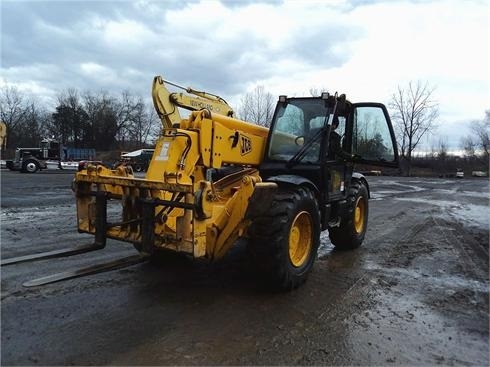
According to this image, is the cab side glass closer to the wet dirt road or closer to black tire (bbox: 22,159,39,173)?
the wet dirt road

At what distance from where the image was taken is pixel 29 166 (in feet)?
108

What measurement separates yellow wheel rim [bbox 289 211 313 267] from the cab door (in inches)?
88.2

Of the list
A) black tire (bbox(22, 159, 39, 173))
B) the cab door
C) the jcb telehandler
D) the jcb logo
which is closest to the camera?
the jcb telehandler

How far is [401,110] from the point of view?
62.0 meters

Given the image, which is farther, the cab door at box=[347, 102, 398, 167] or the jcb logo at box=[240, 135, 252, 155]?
the cab door at box=[347, 102, 398, 167]

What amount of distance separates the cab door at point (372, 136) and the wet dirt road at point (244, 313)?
1625 millimetres

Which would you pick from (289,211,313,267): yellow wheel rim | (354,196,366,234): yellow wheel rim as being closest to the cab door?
(354,196,366,234): yellow wheel rim

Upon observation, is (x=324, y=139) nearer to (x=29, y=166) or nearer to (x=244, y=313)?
(x=244, y=313)

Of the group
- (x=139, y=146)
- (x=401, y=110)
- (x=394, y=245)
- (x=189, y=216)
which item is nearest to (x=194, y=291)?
(x=189, y=216)

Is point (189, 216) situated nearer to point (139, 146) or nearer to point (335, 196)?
point (335, 196)

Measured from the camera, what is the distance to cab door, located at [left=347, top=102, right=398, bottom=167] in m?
7.29

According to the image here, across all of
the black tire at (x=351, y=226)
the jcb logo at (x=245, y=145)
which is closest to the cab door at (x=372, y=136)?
the black tire at (x=351, y=226)

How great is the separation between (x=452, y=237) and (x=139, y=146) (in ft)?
Result: 215

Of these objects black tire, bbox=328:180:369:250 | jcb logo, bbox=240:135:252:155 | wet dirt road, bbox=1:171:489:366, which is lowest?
wet dirt road, bbox=1:171:489:366
